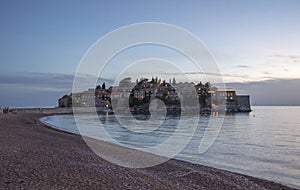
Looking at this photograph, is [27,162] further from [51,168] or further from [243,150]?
[243,150]

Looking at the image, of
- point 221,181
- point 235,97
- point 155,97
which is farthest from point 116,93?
point 221,181

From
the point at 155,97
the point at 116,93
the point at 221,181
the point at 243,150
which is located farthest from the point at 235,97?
the point at 221,181

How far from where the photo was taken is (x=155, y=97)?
554 ft

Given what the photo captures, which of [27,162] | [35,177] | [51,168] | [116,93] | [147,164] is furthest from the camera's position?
[116,93]

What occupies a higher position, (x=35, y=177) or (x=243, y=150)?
(x=35, y=177)

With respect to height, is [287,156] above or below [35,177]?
below

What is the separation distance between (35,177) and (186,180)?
17.1 ft

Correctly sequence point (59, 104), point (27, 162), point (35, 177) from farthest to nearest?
1. point (59, 104)
2. point (27, 162)
3. point (35, 177)

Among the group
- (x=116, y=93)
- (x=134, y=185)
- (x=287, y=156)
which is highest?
(x=116, y=93)

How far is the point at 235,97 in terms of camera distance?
166875mm

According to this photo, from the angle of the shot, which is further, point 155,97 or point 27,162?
point 155,97

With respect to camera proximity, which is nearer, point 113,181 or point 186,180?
point 113,181

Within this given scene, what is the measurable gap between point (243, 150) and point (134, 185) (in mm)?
14808

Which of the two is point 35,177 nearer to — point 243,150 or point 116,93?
point 243,150
